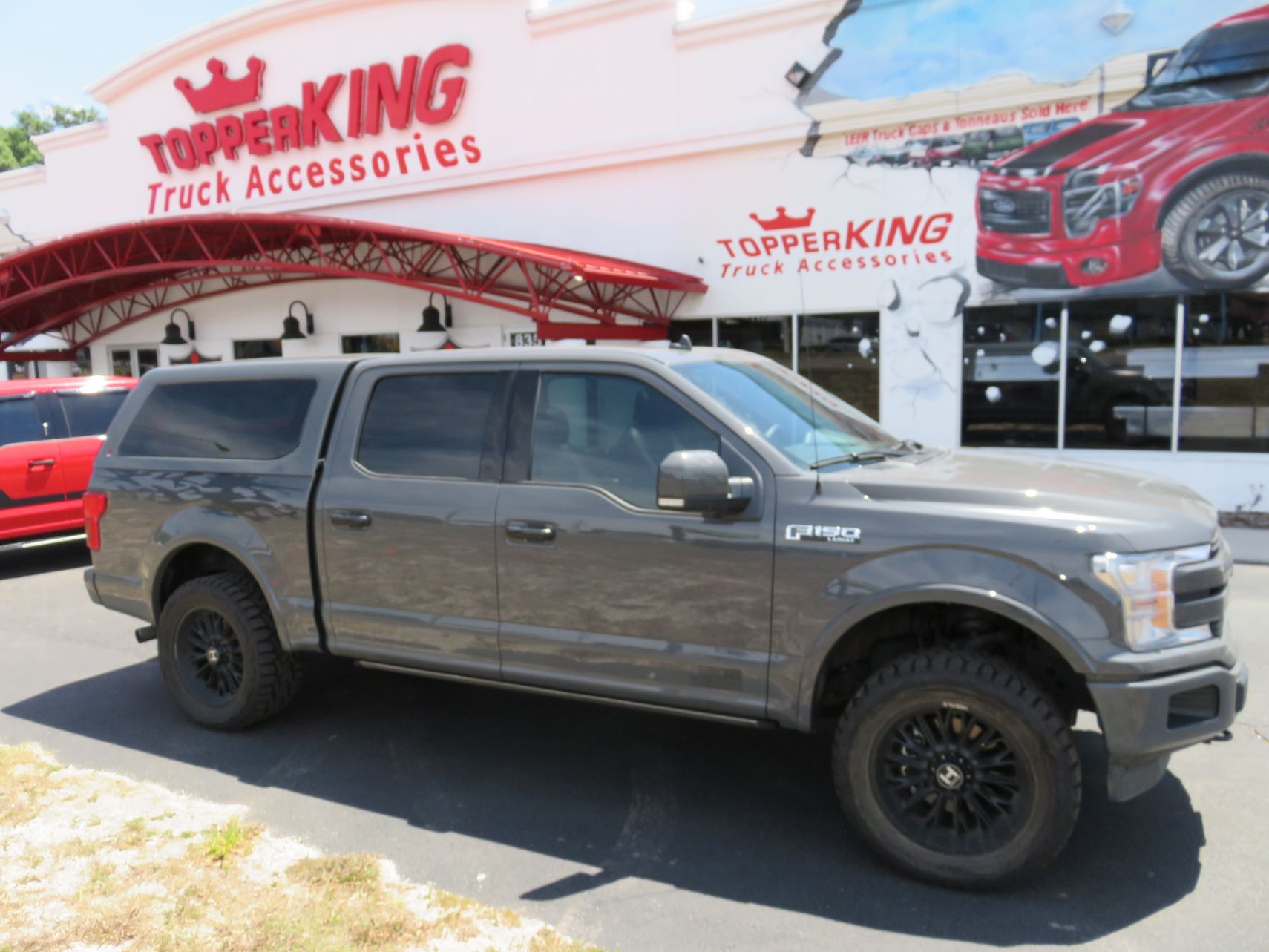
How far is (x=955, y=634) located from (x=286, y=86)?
16.1 meters

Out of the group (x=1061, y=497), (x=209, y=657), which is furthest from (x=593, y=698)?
(x=209, y=657)

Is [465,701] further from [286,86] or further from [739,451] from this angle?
[286,86]

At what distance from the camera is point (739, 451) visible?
367 centimetres

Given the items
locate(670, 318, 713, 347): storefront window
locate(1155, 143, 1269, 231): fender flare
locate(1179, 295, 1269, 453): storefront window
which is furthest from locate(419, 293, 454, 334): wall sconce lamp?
locate(1179, 295, 1269, 453): storefront window

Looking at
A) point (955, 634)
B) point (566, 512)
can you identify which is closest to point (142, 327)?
point (566, 512)

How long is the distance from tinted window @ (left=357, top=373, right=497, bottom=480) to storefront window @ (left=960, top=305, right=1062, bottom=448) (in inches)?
336

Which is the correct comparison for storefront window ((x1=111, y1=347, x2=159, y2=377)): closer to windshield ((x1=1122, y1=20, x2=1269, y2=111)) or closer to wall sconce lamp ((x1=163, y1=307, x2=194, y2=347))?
wall sconce lamp ((x1=163, y1=307, x2=194, y2=347))

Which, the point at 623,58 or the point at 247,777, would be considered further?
the point at 623,58

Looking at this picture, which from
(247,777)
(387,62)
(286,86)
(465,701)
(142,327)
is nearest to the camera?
(247,777)

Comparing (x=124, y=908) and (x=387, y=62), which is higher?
(x=387, y=62)

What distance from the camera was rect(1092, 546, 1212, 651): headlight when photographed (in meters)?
3.07

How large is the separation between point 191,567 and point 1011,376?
944 cm

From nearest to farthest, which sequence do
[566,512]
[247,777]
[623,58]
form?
[566,512]
[247,777]
[623,58]

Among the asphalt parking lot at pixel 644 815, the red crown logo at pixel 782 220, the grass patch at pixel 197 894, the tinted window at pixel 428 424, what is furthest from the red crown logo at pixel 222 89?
the grass patch at pixel 197 894
